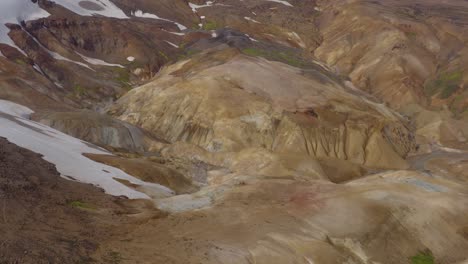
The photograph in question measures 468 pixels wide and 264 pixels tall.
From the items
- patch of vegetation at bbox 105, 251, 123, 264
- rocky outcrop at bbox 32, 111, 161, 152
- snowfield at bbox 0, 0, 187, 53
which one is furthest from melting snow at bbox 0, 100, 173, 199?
snowfield at bbox 0, 0, 187, 53

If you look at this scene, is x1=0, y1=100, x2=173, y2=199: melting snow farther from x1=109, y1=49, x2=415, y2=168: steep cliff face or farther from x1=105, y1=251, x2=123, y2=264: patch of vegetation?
x1=109, y1=49, x2=415, y2=168: steep cliff face

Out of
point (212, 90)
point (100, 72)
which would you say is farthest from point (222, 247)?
point (100, 72)

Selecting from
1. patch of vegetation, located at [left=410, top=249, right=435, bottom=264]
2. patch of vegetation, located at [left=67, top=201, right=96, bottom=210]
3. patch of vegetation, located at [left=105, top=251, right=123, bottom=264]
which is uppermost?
patch of vegetation, located at [left=105, top=251, right=123, bottom=264]

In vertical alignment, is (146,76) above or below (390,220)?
below

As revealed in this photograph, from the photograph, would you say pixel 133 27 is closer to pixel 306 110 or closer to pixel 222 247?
pixel 306 110

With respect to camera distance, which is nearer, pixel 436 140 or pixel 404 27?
pixel 436 140

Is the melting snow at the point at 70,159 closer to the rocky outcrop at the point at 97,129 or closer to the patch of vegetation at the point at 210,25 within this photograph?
the rocky outcrop at the point at 97,129
